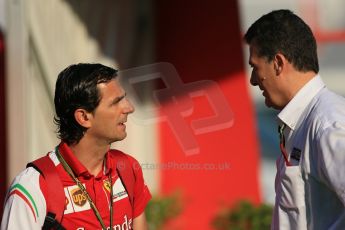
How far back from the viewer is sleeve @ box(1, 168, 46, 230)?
2334mm

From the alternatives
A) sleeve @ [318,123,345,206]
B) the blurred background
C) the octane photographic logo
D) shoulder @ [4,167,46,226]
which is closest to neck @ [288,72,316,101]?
sleeve @ [318,123,345,206]

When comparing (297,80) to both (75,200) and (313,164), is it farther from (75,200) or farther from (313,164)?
(75,200)

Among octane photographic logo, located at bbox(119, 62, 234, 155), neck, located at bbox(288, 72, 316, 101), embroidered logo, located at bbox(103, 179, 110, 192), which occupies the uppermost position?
neck, located at bbox(288, 72, 316, 101)

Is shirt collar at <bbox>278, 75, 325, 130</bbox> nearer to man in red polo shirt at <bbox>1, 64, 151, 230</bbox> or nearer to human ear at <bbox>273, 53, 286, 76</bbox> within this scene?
human ear at <bbox>273, 53, 286, 76</bbox>

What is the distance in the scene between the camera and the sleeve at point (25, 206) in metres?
2.33

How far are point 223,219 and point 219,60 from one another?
46.4 inches

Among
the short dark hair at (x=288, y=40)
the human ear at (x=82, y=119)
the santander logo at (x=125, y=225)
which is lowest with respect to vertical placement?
the santander logo at (x=125, y=225)

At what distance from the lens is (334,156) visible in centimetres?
202

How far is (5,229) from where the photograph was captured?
235cm

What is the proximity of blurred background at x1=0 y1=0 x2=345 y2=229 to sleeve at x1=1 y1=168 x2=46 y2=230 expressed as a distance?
2570 millimetres

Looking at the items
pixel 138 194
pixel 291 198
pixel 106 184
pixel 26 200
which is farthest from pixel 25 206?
pixel 291 198

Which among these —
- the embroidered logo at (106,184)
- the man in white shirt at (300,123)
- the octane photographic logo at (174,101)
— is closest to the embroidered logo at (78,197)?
the embroidered logo at (106,184)

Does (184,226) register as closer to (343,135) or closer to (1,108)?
(1,108)

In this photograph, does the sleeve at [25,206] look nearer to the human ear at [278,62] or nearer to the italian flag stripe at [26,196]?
the italian flag stripe at [26,196]
